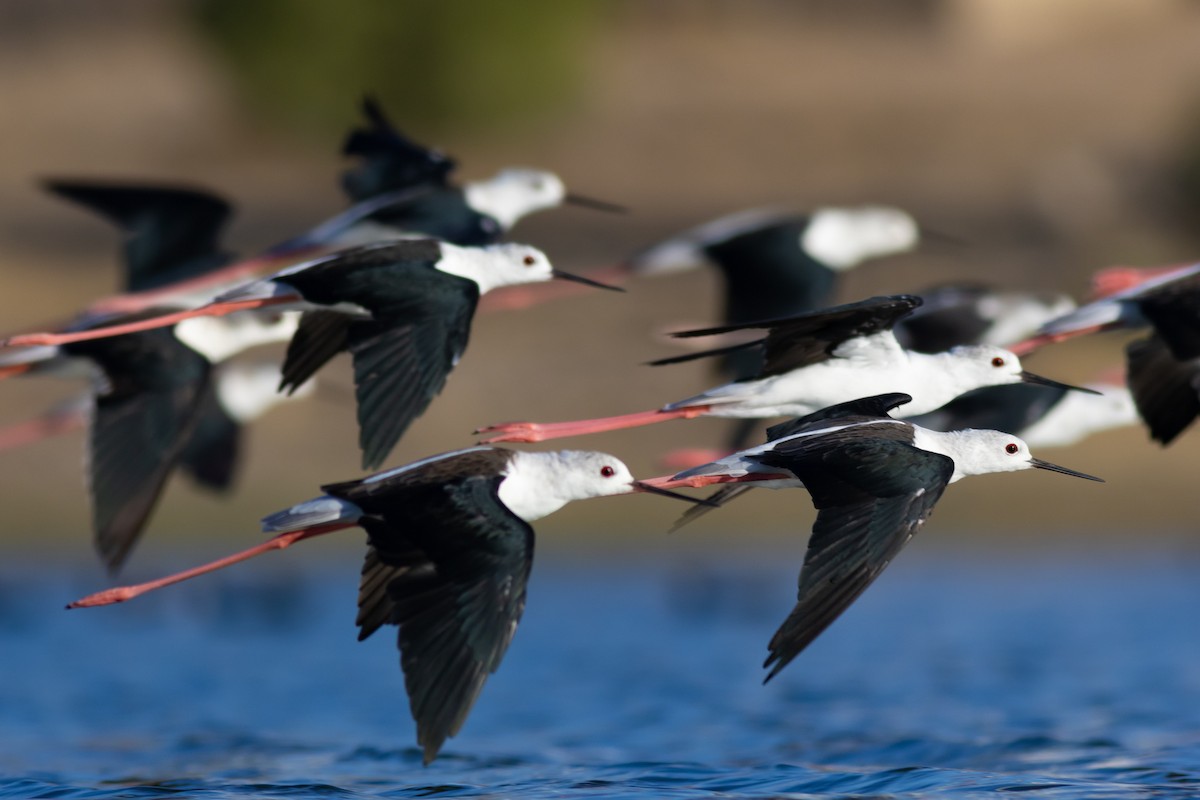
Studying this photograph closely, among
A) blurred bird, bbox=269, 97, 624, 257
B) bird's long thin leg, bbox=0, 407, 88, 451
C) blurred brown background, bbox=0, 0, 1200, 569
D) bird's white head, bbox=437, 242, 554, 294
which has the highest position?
blurred brown background, bbox=0, 0, 1200, 569

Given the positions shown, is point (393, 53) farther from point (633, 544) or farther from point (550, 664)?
point (550, 664)

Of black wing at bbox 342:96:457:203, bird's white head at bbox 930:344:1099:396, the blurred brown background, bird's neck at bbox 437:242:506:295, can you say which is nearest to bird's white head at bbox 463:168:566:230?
black wing at bbox 342:96:457:203

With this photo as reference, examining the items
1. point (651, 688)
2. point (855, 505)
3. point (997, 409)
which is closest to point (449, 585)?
point (855, 505)

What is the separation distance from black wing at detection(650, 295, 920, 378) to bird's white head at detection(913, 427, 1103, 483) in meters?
0.45

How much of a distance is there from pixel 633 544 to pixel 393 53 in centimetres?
1240

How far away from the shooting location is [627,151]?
26062 millimetres

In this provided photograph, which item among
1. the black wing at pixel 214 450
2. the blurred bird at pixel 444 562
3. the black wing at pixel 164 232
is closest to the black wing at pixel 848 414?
the blurred bird at pixel 444 562

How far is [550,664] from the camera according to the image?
11742 mm

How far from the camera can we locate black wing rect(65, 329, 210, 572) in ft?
25.3

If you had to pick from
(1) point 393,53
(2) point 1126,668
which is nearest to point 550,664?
(2) point 1126,668

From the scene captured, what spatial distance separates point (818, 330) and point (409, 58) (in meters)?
19.9

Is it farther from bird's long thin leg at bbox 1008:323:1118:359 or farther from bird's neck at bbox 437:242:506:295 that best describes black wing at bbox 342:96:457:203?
bird's long thin leg at bbox 1008:323:1118:359

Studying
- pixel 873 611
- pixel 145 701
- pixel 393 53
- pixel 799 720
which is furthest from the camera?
pixel 393 53

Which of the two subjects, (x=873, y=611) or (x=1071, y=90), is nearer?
(x=873, y=611)
